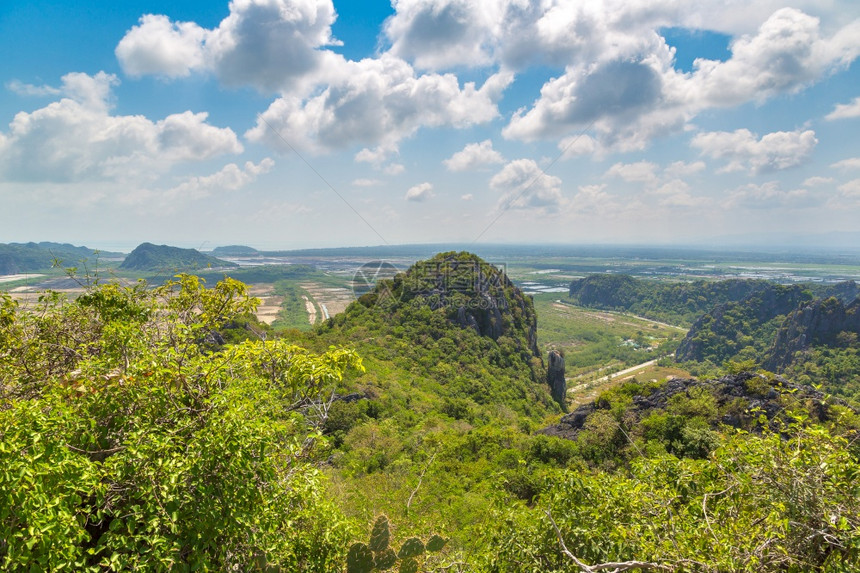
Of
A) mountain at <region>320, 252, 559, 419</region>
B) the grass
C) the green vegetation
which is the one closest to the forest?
mountain at <region>320, 252, 559, 419</region>

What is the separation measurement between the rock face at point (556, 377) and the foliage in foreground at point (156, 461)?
5732 centimetres

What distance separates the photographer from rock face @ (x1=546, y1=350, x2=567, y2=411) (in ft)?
197

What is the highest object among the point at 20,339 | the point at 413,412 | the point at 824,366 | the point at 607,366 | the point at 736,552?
the point at 20,339

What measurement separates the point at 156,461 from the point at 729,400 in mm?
32150

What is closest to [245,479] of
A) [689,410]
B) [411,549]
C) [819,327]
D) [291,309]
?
[411,549]

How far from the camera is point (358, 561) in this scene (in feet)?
21.3

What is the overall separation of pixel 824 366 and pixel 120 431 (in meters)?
95.4

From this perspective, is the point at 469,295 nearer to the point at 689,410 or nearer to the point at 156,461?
the point at 689,410

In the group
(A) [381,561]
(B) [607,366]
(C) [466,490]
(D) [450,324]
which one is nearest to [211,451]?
(A) [381,561]

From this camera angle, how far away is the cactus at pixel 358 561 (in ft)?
21.2

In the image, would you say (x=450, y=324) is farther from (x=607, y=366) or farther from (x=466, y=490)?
(x=607, y=366)

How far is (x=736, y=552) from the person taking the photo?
4484 millimetres

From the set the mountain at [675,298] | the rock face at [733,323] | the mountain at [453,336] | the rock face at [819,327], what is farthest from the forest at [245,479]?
the mountain at [675,298]

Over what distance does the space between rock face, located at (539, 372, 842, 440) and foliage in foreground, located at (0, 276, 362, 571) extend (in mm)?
25609
